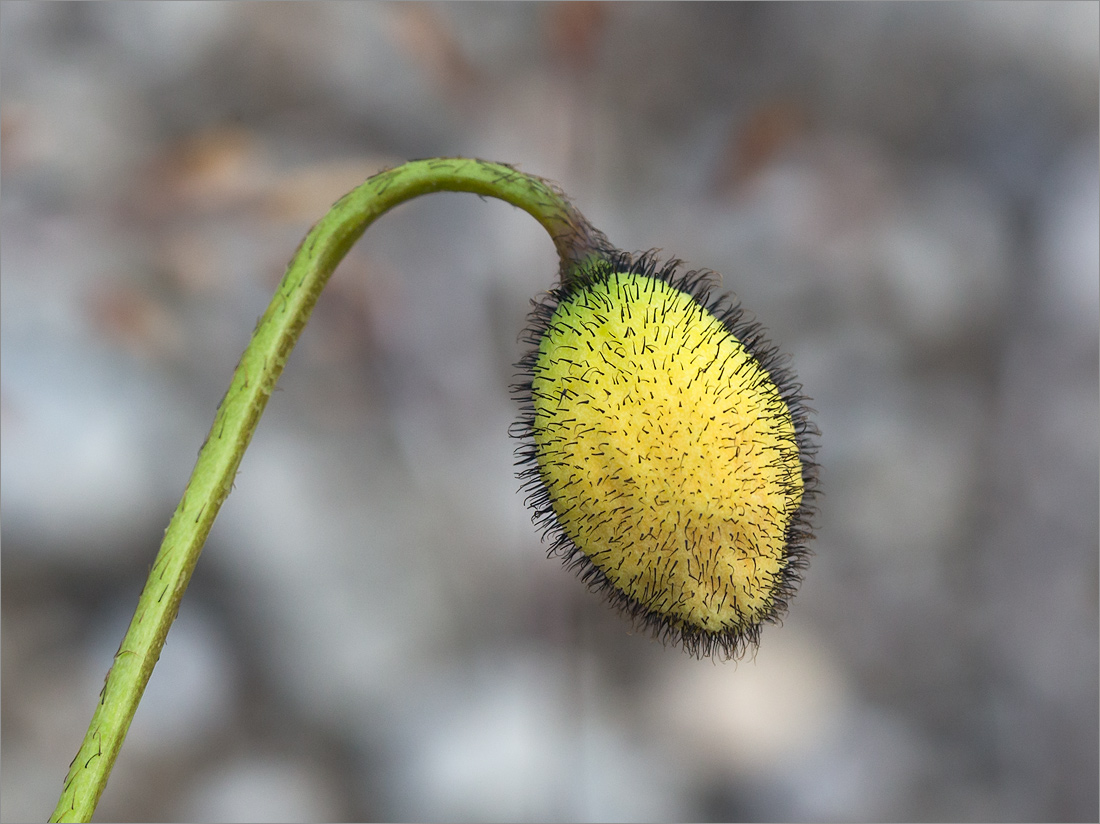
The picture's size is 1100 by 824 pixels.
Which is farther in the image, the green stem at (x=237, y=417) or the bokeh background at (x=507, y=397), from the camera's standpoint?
the bokeh background at (x=507, y=397)

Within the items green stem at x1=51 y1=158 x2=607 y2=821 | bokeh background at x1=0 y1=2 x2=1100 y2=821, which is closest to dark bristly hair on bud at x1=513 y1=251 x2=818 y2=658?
green stem at x1=51 y1=158 x2=607 y2=821

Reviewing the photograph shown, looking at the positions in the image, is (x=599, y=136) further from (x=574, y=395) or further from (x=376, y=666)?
(x=376, y=666)

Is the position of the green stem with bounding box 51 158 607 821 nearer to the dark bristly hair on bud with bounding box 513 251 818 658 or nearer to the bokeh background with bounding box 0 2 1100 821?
the dark bristly hair on bud with bounding box 513 251 818 658

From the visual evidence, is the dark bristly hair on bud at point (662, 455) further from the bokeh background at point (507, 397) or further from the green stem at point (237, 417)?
the bokeh background at point (507, 397)

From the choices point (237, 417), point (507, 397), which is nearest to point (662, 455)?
point (237, 417)

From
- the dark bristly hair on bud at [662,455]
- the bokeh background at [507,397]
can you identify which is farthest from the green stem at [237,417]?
the bokeh background at [507,397]
